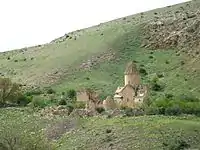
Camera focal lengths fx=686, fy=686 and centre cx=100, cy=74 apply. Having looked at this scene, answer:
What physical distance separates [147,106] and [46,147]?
78.8 feet

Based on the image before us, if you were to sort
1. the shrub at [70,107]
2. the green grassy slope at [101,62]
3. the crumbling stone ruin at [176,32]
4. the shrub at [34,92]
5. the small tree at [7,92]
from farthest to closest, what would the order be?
the crumbling stone ruin at [176,32], the green grassy slope at [101,62], the shrub at [34,92], the small tree at [7,92], the shrub at [70,107]

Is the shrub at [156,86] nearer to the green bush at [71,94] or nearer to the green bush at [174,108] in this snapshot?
the green bush at [71,94]

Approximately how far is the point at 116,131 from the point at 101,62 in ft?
136

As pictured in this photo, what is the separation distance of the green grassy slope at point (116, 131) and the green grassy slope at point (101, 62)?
18678 millimetres

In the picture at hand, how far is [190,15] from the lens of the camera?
109 meters

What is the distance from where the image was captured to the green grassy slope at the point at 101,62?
297 feet

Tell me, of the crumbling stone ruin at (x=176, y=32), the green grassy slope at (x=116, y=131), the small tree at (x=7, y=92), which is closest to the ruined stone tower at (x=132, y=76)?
the small tree at (x=7, y=92)

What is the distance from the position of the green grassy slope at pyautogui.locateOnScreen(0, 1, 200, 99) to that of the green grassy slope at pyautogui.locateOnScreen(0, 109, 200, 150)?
1868 centimetres

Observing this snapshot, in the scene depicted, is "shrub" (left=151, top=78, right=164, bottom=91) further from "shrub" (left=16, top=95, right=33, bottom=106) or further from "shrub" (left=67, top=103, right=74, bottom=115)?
"shrub" (left=16, top=95, right=33, bottom=106)

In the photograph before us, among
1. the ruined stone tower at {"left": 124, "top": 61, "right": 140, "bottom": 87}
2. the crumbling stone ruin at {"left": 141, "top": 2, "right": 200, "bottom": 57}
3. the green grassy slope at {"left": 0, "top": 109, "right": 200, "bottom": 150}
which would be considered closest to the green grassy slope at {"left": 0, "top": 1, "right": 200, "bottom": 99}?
the crumbling stone ruin at {"left": 141, "top": 2, "right": 200, "bottom": 57}

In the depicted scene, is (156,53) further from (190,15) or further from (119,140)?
(119,140)

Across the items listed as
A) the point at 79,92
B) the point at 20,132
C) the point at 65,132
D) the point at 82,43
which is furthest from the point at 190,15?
the point at 20,132

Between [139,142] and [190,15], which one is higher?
[190,15]

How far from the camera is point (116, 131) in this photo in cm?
6131
